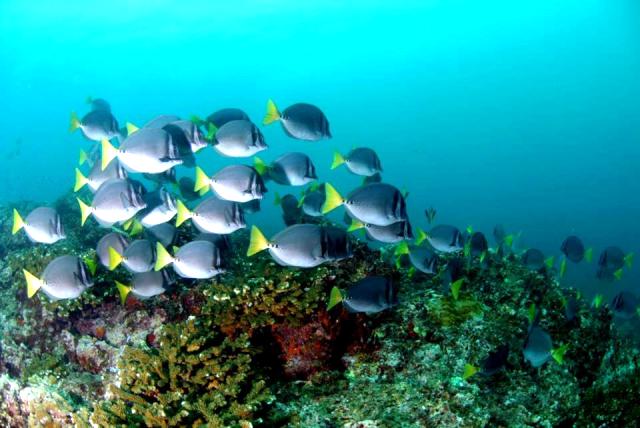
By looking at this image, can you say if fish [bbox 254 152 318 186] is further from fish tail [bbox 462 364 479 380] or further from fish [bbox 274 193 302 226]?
fish tail [bbox 462 364 479 380]

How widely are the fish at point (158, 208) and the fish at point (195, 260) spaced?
2.87 ft

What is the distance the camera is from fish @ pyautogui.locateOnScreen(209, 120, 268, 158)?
16.9 ft

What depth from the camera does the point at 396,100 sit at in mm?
138375

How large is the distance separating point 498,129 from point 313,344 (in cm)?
13145

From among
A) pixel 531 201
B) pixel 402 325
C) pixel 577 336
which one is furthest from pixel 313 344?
pixel 531 201

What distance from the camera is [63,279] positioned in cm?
454

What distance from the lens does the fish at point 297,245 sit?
13.8ft

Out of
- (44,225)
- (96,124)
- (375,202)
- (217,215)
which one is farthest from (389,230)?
(96,124)

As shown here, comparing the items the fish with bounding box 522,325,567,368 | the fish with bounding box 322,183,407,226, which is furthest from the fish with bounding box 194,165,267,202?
the fish with bounding box 522,325,567,368

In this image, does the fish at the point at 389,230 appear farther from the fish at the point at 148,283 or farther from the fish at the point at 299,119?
the fish at the point at 148,283

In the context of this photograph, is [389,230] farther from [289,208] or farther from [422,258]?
[289,208]

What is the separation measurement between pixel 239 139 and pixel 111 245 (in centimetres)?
214

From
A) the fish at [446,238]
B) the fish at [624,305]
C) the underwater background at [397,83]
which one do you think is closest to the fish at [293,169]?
the fish at [446,238]

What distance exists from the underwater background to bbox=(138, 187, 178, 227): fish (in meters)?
58.7
